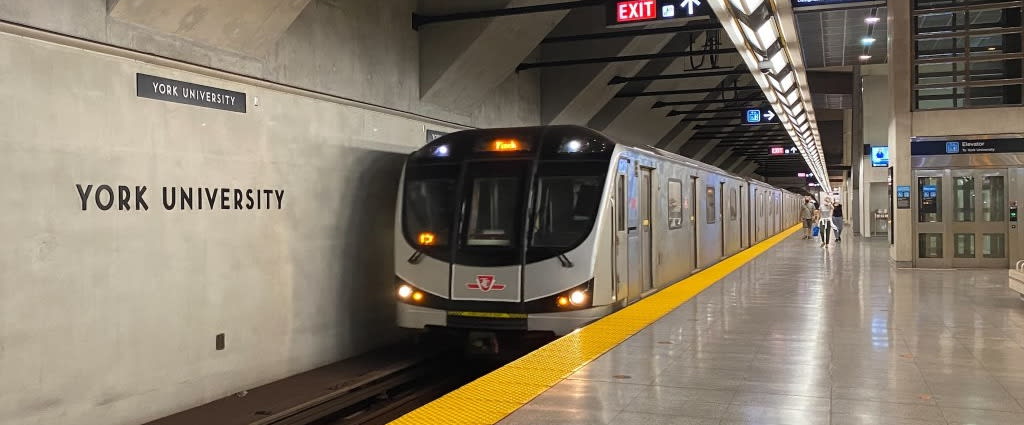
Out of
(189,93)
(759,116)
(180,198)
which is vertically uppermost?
(759,116)

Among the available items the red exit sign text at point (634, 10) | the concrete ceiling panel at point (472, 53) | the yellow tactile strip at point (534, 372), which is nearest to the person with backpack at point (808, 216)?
the concrete ceiling panel at point (472, 53)

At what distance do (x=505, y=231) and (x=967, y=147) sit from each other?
10.6 meters

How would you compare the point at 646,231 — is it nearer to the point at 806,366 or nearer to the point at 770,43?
the point at 770,43

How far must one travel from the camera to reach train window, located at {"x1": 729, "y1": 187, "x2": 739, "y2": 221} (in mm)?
17309

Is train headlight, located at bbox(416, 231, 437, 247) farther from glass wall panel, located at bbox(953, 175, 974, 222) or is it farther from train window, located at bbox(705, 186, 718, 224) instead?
glass wall panel, located at bbox(953, 175, 974, 222)

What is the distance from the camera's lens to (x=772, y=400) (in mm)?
4855

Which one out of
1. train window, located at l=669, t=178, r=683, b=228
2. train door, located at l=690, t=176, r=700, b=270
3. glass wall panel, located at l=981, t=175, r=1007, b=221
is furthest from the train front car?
glass wall panel, located at l=981, t=175, r=1007, b=221

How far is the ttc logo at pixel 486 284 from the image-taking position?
24.6 feet

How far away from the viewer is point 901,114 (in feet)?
47.5

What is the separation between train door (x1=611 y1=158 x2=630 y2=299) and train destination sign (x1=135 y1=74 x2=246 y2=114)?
372cm

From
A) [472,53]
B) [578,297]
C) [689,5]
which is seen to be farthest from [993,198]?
[578,297]

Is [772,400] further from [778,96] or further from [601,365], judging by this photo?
[778,96]

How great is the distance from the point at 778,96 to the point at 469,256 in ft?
22.3

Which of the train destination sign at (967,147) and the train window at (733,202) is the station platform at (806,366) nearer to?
the train destination sign at (967,147)
